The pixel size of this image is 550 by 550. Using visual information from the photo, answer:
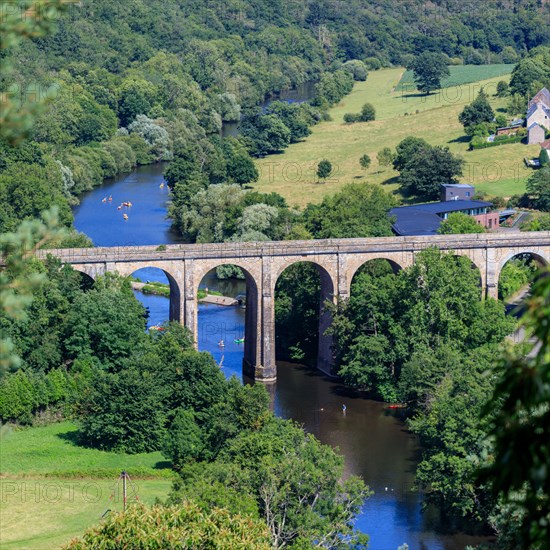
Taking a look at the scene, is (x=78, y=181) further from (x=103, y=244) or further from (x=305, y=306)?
(x=305, y=306)

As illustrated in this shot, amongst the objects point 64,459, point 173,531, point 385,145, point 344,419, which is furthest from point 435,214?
point 173,531

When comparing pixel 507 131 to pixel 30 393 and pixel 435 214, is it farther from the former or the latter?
pixel 30 393

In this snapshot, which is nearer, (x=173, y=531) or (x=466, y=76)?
(x=173, y=531)

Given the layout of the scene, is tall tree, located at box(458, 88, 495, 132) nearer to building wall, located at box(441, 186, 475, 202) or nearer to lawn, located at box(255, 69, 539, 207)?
lawn, located at box(255, 69, 539, 207)

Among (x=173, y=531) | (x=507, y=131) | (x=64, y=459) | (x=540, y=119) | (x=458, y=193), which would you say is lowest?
(x=64, y=459)

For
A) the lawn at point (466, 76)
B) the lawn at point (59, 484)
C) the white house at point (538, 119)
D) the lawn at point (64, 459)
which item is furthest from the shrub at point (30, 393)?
the lawn at point (466, 76)

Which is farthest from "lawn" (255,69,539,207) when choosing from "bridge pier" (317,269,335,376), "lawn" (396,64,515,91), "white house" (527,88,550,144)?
"bridge pier" (317,269,335,376)
